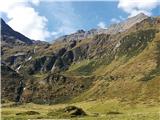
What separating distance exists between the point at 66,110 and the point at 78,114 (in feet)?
19.8

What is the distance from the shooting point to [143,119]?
159 feet

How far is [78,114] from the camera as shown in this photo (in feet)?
249

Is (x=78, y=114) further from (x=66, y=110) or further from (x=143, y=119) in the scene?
(x=143, y=119)

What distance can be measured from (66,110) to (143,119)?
34720 mm

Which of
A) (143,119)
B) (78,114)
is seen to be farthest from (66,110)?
(143,119)

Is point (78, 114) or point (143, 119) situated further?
point (78, 114)

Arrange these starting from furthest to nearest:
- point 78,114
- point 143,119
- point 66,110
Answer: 1. point 66,110
2. point 78,114
3. point 143,119

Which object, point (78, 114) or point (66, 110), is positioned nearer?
point (78, 114)

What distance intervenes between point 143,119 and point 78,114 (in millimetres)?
28768

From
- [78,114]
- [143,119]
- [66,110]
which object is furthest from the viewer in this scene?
[66,110]

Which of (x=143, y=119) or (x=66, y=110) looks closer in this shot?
(x=143, y=119)

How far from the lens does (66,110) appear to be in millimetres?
81250
